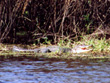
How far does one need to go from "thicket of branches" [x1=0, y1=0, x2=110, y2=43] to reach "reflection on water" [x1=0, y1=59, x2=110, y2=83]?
2.62 m

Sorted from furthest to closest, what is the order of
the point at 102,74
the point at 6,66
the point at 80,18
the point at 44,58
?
the point at 80,18 → the point at 44,58 → the point at 6,66 → the point at 102,74

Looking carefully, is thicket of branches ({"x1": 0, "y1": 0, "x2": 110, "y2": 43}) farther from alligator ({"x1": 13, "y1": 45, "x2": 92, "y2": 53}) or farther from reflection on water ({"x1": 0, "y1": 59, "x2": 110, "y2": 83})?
reflection on water ({"x1": 0, "y1": 59, "x2": 110, "y2": 83})

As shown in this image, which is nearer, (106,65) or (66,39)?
(106,65)

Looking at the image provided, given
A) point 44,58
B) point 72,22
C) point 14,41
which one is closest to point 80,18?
point 72,22

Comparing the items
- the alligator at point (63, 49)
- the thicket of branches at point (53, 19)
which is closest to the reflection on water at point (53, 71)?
the alligator at point (63, 49)

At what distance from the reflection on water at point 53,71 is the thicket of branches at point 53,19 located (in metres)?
2.62

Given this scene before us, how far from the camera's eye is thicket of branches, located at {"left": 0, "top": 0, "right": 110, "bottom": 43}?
9828mm

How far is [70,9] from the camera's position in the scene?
10.2m

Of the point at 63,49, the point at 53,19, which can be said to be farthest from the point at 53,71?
the point at 53,19

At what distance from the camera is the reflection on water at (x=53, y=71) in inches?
217

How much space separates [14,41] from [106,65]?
4083 mm

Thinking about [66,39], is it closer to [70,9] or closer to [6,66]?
[70,9]

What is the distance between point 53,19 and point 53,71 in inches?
166

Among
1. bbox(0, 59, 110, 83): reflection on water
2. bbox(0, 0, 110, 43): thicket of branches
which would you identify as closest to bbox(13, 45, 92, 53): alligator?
bbox(0, 0, 110, 43): thicket of branches
